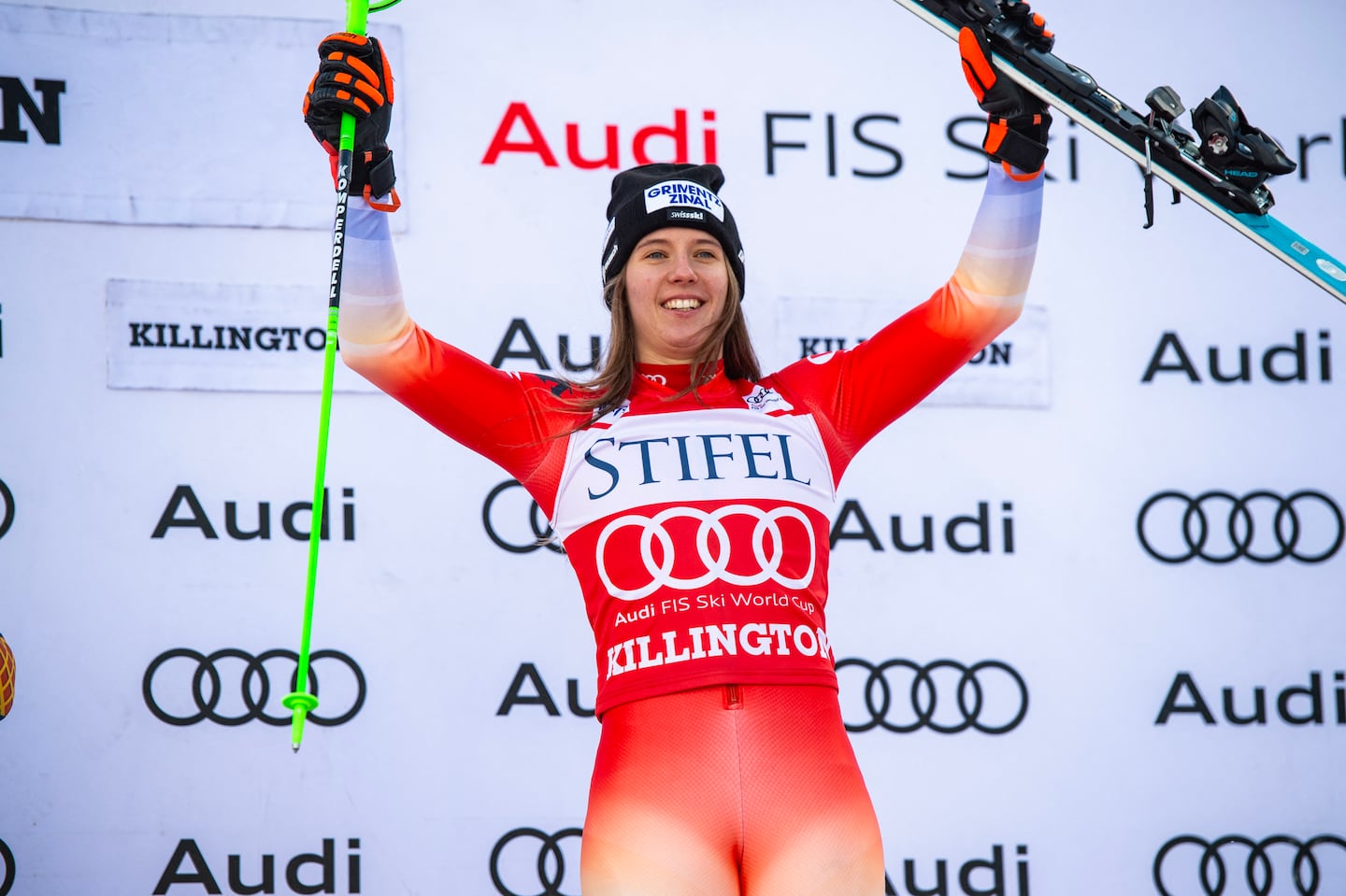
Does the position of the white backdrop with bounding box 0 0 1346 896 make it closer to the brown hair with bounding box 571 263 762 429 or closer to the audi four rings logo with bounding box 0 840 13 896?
the audi four rings logo with bounding box 0 840 13 896

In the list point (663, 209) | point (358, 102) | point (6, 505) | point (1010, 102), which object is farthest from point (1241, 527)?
point (6, 505)

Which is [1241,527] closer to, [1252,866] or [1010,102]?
[1252,866]

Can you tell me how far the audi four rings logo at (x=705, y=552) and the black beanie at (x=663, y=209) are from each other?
0.41m

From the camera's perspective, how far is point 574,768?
2.83 metres

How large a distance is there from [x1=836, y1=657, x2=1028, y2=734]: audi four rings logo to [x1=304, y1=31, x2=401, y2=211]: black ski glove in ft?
4.97

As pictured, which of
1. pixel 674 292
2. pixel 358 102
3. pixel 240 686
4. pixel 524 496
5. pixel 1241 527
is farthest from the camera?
pixel 1241 527

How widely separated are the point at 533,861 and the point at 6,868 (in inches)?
35.9

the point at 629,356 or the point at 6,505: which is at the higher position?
the point at 629,356

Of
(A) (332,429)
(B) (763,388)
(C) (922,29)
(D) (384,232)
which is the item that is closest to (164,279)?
(A) (332,429)

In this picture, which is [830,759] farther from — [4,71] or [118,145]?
[4,71]

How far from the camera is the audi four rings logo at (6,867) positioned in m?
2.58

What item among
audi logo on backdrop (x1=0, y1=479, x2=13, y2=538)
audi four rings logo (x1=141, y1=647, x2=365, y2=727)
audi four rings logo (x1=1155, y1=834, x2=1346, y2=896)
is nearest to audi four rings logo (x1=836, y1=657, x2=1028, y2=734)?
audi four rings logo (x1=1155, y1=834, x2=1346, y2=896)

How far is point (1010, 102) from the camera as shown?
6.11 feet

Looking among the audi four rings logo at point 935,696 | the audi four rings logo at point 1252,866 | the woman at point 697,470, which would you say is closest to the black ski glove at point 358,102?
the woman at point 697,470
